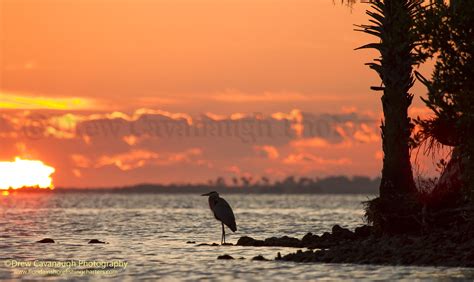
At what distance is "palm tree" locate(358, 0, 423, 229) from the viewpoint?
1591 inches

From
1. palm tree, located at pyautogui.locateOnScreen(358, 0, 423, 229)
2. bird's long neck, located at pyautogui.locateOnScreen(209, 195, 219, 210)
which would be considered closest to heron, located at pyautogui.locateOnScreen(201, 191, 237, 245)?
bird's long neck, located at pyautogui.locateOnScreen(209, 195, 219, 210)

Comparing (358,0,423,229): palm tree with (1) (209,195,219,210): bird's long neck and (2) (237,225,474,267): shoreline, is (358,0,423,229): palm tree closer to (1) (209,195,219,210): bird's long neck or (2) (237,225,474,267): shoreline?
(2) (237,225,474,267): shoreline

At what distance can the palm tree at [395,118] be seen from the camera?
40.4 meters

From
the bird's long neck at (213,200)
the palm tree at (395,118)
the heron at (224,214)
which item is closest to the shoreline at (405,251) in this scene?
the palm tree at (395,118)

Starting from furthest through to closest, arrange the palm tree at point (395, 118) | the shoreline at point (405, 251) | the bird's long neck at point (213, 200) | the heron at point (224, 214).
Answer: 1. the bird's long neck at point (213, 200)
2. the heron at point (224, 214)
3. the palm tree at point (395, 118)
4. the shoreline at point (405, 251)

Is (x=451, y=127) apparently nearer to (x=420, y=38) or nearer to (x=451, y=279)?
(x=420, y=38)

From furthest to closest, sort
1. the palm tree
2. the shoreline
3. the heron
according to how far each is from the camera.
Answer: the heron < the palm tree < the shoreline

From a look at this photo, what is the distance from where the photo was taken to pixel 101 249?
42.9 m

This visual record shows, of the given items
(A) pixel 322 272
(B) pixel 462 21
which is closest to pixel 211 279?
(A) pixel 322 272

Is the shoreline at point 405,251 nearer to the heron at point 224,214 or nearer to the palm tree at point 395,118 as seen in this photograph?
the palm tree at point 395,118

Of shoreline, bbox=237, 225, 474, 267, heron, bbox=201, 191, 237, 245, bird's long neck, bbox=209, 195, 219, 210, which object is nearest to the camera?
shoreline, bbox=237, 225, 474, 267

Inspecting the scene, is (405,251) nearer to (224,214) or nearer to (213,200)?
(224,214)

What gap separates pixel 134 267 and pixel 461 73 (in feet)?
42.0

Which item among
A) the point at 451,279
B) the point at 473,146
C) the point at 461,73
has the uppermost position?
the point at 461,73
